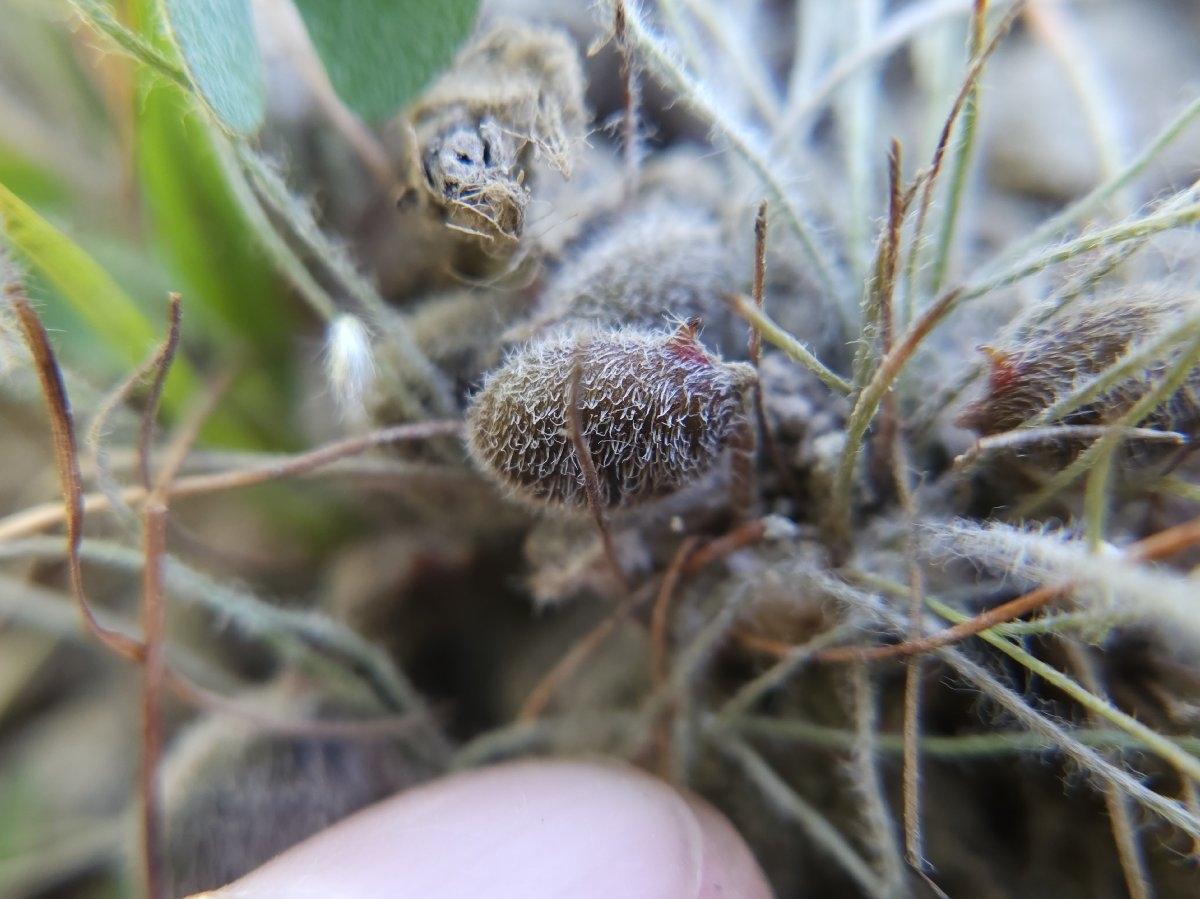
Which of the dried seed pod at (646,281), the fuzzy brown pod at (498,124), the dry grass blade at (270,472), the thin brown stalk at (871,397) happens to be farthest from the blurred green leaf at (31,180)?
the thin brown stalk at (871,397)

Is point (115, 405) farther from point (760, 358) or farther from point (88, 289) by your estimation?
point (760, 358)

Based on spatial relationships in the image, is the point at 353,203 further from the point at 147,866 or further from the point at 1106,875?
the point at 1106,875

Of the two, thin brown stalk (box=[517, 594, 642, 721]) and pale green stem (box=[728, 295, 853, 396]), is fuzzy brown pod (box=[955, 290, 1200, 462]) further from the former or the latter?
thin brown stalk (box=[517, 594, 642, 721])

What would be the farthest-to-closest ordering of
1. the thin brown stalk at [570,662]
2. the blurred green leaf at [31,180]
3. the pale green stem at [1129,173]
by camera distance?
the blurred green leaf at [31,180] → the thin brown stalk at [570,662] → the pale green stem at [1129,173]

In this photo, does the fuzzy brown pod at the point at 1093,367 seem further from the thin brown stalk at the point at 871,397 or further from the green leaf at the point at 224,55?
the green leaf at the point at 224,55

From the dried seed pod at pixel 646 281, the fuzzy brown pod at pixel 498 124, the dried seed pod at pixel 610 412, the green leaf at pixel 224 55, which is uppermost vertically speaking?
the green leaf at pixel 224 55

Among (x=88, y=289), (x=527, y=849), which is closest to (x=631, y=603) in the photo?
(x=527, y=849)

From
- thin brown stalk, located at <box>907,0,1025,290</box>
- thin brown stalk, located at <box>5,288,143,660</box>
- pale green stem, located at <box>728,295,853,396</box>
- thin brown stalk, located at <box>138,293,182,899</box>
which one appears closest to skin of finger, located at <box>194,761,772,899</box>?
thin brown stalk, located at <box>138,293,182,899</box>
